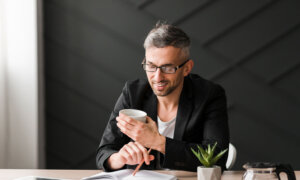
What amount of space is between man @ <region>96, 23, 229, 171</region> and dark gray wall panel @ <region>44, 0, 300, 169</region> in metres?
1.06

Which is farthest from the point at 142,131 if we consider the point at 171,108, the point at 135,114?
the point at 171,108

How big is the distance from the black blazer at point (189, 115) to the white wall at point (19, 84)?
46.9 inches

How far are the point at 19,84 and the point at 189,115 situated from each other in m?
1.55

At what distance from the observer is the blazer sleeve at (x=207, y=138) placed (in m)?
1.71

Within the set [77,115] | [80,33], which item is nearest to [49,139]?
[77,115]

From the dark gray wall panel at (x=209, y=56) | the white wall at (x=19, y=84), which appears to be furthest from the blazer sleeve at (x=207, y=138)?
the white wall at (x=19, y=84)

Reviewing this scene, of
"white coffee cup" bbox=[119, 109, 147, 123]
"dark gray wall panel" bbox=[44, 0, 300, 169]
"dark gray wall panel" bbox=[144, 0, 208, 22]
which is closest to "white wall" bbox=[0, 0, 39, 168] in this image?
"dark gray wall panel" bbox=[44, 0, 300, 169]

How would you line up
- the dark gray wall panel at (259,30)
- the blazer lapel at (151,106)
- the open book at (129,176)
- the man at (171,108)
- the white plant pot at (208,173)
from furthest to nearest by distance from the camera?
the dark gray wall panel at (259,30) < the blazer lapel at (151,106) < the man at (171,108) < the open book at (129,176) < the white plant pot at (208,173)

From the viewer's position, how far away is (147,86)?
2.07 metres

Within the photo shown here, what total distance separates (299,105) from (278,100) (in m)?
0.17

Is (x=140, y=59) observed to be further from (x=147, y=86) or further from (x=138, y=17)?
(x=147, y=86)

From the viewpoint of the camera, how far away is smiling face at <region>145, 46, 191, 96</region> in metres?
1.88

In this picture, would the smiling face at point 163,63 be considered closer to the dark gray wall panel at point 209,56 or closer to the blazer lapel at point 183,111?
the blazer lapel at point 183,111

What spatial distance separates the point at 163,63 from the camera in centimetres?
188
